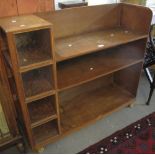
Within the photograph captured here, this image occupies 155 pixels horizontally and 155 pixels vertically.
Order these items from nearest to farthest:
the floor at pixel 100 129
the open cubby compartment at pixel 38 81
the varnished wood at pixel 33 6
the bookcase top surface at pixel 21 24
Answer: the bookcase top surface at pixel 21 24, the open cubby compartment at pixel 38 81, the varnished wood at pixel 33 6, the floor at pixel 100 129

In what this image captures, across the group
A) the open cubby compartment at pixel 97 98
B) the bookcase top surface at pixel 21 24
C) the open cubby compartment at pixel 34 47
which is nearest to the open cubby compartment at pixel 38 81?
the open cubby compartment at pixel 34 47

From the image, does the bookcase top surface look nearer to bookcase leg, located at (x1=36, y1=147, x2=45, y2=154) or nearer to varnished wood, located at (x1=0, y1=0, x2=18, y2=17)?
varnished wood, located at (x1=0, y1=0, x2=18, y2=17)

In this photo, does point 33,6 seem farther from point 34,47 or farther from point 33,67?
point 33,67

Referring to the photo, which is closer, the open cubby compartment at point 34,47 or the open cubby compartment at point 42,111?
the open cubby compartment at point 34,47

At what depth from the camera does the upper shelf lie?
1361mm

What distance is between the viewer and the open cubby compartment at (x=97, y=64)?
154 cm

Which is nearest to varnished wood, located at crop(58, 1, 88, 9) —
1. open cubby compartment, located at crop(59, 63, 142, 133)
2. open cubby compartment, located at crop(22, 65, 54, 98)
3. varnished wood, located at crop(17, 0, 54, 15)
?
varnished wood, located at crop(17, 0, 54, 15)

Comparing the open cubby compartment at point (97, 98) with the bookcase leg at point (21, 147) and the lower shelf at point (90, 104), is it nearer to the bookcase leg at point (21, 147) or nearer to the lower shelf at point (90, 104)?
the lower shelf at point (90, 104)

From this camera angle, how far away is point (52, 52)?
3.91ft

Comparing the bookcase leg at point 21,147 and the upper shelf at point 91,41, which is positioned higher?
the upper shelf at point 91,41

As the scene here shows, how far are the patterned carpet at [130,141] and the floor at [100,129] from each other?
53 millimetres

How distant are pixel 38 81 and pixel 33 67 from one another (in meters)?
0.25

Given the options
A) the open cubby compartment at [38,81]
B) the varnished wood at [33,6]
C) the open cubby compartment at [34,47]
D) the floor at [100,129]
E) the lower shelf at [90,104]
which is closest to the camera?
the open cubby compartment at [34,47]

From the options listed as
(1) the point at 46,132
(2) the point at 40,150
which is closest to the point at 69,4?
(1) the point at 46,132
